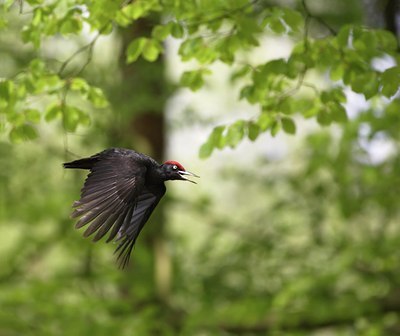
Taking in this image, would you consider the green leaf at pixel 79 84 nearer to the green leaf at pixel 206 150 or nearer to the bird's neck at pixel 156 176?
the green leaf at pixel 206 150

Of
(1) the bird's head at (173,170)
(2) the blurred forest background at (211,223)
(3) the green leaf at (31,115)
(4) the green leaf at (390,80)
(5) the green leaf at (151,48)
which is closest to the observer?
(1) the bird's head at (173,170)

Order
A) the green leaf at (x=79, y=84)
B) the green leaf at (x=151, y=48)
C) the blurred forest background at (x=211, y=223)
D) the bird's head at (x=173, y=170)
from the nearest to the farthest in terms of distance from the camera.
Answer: the bird's head at (x=173, y=170), the green leaf at (x=79, y=84), the green leaf at (x=151, y=48), the blurred forest background at (x=211, y=223)

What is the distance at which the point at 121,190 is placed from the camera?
1.45 metres

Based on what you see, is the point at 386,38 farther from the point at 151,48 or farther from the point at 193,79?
the point at 151,48

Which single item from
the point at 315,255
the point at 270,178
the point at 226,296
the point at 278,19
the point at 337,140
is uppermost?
the point at 278,19

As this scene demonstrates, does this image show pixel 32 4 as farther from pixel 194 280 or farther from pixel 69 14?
pixel 194 280

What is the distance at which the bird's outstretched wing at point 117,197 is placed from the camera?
138 centimetres

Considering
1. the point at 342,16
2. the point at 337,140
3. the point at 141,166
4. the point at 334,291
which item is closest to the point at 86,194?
the point at 141,166

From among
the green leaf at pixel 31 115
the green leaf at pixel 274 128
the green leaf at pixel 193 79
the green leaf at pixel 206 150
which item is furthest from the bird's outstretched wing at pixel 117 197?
the green leaf at pixel 193 79

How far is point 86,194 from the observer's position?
1.41m

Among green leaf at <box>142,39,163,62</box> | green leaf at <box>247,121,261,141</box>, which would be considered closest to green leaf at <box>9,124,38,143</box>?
green leaf at <box>142,39,163,62</box>

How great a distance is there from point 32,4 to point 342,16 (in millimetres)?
6231

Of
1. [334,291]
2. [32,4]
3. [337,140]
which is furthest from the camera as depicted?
[337,140]

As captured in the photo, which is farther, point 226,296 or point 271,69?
point 226,296
